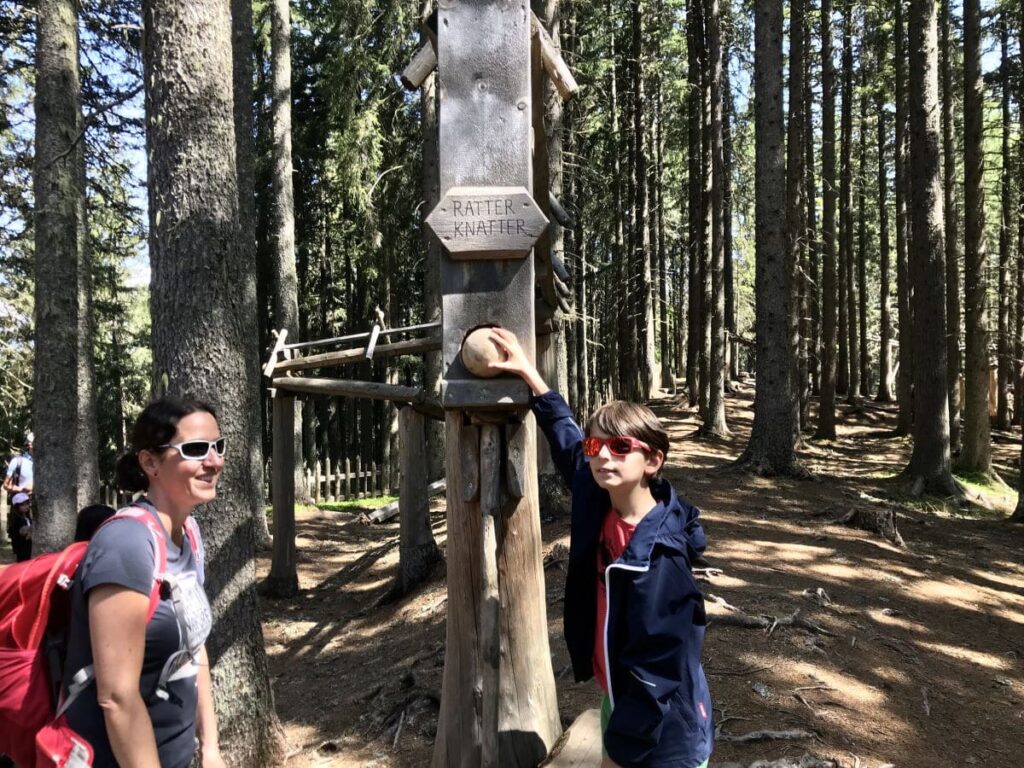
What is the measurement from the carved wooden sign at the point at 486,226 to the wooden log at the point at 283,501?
22.9 ft

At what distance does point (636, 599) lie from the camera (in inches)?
86.0

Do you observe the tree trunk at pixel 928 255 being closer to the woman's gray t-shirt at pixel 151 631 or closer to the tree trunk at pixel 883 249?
the tree trunk at pixel 883 249

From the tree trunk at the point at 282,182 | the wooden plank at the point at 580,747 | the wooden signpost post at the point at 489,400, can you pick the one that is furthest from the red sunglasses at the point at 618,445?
the tree trunk at the point at 282,182

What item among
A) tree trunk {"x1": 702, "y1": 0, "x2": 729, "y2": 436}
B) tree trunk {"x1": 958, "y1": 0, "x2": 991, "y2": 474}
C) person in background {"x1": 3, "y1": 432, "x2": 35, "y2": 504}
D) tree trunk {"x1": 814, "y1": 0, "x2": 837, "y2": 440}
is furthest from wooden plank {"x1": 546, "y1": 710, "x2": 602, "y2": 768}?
tree trunk {"x1": 814, "y1": 0, "x2": 837, "y2": 440}

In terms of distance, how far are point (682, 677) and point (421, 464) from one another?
21.8 ft

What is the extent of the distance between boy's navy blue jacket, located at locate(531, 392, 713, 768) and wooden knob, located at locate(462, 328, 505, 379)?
84 cm

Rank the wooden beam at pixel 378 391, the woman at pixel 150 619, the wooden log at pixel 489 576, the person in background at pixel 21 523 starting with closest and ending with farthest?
1. the woman at pixel 150 619
2. the wooden log at pixel 489 576
3. the wooden beam at pixel 378 391
4. the person in background at pixel 21 523

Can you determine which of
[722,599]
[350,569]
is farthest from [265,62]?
[722,599]

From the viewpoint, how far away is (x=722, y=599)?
20.5 ft

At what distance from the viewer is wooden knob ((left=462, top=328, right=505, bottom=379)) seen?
2881 millimetres

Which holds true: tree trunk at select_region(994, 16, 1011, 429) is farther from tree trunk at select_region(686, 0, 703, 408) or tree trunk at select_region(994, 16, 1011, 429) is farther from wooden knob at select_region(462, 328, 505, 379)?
wooden knob at select_region(462, 328, 505, 379)

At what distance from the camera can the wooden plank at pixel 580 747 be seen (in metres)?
3.14

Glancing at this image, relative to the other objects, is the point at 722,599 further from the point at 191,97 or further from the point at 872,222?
the point at 872,222

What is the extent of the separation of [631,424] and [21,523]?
996 centimetres
